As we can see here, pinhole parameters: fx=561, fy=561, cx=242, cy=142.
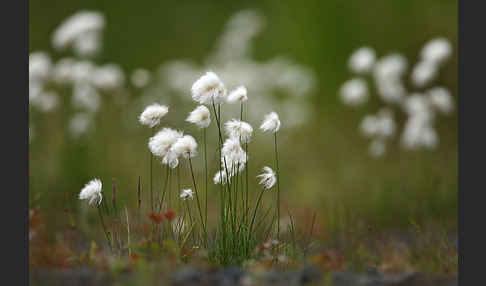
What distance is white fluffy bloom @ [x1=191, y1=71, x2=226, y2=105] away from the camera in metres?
3.28

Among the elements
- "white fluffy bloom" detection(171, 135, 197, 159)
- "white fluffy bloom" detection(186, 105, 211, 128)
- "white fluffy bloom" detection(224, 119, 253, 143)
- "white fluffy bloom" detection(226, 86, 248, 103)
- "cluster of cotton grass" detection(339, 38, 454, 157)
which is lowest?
Result: "white fluffy bloom" detection(171, 135, 197, 159)

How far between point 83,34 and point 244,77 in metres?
3.17

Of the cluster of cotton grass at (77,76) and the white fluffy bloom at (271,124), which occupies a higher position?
the cluster of cotton grass at (77,76)

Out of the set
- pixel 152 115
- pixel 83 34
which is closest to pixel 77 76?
pixel 83 34

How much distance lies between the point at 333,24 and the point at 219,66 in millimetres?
2664

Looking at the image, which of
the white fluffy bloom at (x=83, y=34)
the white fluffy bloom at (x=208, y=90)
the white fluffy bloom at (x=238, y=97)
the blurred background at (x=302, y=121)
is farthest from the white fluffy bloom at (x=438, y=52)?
the white fluffy bloom at (x=83, y=34)

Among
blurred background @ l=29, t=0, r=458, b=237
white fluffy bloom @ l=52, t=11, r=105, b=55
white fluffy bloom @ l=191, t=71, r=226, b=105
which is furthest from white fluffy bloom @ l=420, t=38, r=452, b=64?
white fluffy bloom @ l=52, t=11, r=105, b=55

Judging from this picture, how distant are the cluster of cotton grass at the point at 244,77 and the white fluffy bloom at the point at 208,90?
4772 mm

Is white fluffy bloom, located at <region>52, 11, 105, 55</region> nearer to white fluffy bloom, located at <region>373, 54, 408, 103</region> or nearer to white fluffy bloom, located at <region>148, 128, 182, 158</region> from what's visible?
white fluffy bloom, located at <region>148, 128, 182, 158</region>

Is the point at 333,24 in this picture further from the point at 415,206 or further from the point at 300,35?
→ the point at 415,206

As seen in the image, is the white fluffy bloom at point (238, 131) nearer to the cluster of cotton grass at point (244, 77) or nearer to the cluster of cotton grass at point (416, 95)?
the cluster of cotton grass at point (416, 95)

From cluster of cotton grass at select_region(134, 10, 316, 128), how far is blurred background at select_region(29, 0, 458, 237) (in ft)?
0.08

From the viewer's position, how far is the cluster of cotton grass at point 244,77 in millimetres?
8414

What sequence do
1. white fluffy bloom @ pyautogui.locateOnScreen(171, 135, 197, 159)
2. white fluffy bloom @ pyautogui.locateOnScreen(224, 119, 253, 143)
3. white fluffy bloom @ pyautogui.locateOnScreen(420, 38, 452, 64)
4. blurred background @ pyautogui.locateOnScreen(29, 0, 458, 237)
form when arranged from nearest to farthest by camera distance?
white fluffy bloom @ pyautogui.locateOnScreen(171, 135, 197, 159), white fluffy bloom @ pyautogui.locateOnScreen(224, 119, 253, 143), white fluffy bloom @ pyautogui.locateOnScreen(420, 38, 452, 64), blurred background @ pyautogui.locateOnScreen(29, 0, 458, 237)
